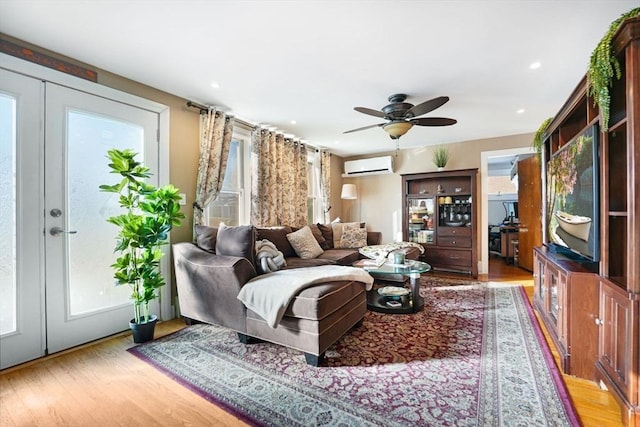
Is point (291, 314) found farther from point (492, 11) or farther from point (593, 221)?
point (492, 11)

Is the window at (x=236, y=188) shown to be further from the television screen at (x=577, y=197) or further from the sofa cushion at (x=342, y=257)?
the television screen at (x=577, y=197)

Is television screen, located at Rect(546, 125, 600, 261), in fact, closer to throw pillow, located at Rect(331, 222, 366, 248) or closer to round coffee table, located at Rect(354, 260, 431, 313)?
round coffee table, located at Rect(354, 260, 431, 313)

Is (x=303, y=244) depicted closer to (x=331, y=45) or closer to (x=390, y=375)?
(x=390, y=375)

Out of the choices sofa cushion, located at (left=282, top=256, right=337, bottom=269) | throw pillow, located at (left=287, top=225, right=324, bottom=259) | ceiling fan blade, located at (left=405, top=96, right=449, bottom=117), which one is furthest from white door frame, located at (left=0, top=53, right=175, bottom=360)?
ceiling fan blade, located at (left=405, top=96, right=449, bottom=117)

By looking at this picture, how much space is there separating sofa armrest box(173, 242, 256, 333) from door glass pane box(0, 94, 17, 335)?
109 centimetres

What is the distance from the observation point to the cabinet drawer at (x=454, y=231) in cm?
467

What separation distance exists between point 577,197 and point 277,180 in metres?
3.39

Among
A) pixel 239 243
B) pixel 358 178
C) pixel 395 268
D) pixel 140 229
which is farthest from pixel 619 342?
pixel 358 178

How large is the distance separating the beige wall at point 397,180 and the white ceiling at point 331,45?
64.0 inches

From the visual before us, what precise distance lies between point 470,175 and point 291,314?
4.03 metres

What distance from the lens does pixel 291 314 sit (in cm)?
197

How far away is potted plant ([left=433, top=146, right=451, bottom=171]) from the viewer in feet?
16.4

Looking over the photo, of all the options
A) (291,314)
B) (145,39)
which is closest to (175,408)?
(291,314)

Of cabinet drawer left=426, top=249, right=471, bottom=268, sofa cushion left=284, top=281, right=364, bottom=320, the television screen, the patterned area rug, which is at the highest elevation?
the television screen
